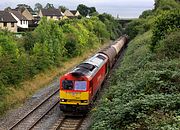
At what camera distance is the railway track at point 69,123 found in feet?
63.1

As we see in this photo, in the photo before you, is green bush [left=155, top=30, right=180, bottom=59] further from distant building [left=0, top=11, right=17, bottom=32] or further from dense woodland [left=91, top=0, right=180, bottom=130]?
A: distant building [left=0, top=11, right=17, bottom=32]

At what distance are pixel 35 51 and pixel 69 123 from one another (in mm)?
15309

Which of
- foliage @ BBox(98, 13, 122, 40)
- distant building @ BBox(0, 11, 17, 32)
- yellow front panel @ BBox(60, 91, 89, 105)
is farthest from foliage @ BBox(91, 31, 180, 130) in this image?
foliage @ BBox(98, 13, 122, 40)

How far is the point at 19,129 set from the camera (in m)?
19.0

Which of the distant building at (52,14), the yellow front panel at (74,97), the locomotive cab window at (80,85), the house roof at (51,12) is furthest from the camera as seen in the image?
the house roof at (51,12)

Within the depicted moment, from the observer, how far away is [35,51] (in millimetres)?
34125

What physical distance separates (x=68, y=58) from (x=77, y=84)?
83.3 ft

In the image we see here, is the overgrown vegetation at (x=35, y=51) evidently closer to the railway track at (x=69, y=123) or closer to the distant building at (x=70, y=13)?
the railway track at (x=69, y=123)

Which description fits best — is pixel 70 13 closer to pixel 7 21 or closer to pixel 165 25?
pixel 7 21

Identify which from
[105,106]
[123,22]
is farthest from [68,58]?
[123,22]

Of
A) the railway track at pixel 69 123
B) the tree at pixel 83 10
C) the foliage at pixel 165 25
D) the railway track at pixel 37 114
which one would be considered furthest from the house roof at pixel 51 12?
the railway track at pixel 69 123

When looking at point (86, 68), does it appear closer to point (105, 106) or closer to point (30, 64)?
point (105, 106)

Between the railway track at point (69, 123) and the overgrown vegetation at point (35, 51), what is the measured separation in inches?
165

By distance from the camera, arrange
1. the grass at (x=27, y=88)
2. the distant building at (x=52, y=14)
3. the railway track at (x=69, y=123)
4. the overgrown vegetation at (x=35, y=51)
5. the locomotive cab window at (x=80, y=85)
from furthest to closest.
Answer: the distant building at (x=52, y=14) → the overgrown vegetation at (x=35, y=51) → the grass at (x=27, y=88) → the locomotive cab window at (x=80, y=85) → the railway track at (x=69, y=123)
